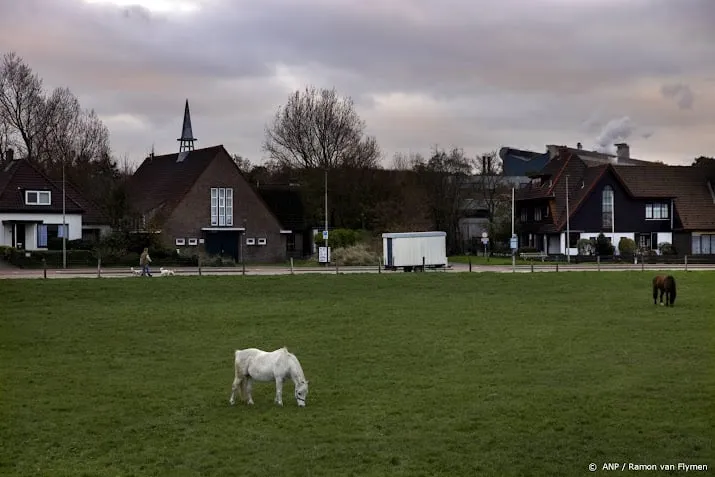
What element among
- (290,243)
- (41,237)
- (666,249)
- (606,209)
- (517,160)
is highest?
(517,160)

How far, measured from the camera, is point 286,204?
294 ft

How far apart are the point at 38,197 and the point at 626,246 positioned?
52.4m

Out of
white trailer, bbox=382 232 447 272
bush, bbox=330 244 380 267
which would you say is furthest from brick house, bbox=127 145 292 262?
white trailer, bbox=382 232 447 272

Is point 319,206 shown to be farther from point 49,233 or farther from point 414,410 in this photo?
point 414,410

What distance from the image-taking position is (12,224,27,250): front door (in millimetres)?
72312

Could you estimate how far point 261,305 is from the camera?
3553 cm

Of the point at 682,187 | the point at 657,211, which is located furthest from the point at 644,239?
the point at 682,187

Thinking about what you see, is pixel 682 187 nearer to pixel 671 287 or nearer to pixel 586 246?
pixel 586 246

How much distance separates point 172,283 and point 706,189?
64.2 m

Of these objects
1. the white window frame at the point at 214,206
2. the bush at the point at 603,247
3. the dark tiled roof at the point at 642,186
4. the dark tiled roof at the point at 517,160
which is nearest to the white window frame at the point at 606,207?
the dark tiled roof at the point at 642,186

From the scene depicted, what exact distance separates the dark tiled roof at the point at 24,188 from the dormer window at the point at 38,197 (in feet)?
0.83

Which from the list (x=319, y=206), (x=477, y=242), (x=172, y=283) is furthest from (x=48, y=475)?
(x=477, y=242)

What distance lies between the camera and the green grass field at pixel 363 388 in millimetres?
13182

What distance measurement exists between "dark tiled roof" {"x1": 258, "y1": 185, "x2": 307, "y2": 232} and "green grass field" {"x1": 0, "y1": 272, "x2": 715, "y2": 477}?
51.1 metres
